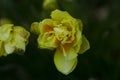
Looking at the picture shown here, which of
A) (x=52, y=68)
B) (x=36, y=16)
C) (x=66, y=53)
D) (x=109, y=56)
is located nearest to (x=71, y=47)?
(x=66, y=53)

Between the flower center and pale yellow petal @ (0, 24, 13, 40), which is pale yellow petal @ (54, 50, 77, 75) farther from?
pale yellow petal @ (0, 24, 13, 40)

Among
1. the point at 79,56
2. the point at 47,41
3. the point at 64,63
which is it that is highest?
the point at 47,41

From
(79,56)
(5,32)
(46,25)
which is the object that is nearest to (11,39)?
(5,32)

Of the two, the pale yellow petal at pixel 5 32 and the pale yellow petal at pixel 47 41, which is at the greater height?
the pale yellow petal at pixel 5 32

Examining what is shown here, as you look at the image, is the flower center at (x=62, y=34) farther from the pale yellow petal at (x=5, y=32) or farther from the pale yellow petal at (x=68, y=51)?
the pale yellow petal at (x=5, y=32)

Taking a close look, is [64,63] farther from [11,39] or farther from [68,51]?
[11,39]

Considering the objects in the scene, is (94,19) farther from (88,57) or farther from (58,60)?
(58,60)

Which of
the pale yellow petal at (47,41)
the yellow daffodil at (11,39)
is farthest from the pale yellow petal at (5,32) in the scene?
the pale yellow petal at (47,41)
